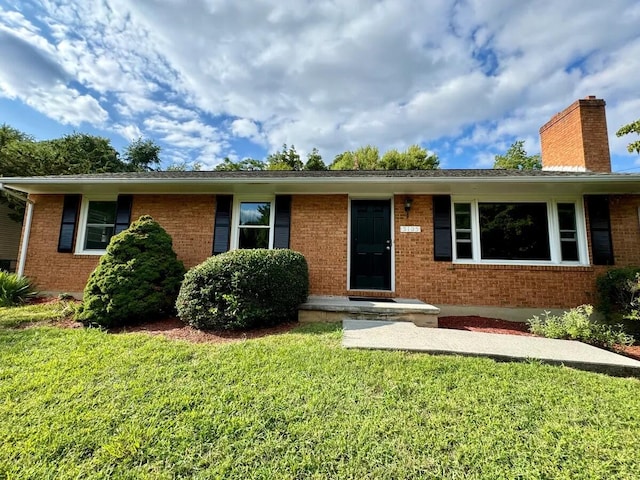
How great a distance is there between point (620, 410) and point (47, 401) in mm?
4939

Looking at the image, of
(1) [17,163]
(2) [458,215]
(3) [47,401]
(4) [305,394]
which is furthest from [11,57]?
(2) [458,215]

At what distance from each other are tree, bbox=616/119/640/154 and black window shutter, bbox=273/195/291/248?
8.73 metres

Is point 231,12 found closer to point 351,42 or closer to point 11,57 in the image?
point 351,42

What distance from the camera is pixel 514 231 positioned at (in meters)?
6.16

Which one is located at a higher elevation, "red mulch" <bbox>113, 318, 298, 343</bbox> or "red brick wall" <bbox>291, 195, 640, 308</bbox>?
"red brick wall" <bbox>291, 195, 640, 308</bbox>

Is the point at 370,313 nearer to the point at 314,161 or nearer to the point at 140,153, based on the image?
the point at 314,161

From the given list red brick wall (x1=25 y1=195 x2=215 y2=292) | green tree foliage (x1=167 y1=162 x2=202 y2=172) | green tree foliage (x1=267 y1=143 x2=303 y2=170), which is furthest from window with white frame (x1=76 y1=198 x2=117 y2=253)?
green tree foliage (x1=167 y1=162 x2=202 y2=172)

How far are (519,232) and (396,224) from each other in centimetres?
270

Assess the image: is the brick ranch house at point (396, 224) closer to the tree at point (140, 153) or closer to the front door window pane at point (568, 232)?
the front door window pane at point (568, 232)

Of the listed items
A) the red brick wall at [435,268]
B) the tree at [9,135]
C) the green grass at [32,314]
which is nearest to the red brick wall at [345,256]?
the red brick wall at [435,268]

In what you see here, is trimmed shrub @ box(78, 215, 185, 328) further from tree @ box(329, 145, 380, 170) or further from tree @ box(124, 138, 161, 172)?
tree @ box(124, 138, 161, 172)

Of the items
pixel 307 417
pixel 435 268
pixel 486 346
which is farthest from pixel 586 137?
pixel 307 417

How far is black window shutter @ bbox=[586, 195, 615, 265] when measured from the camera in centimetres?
575

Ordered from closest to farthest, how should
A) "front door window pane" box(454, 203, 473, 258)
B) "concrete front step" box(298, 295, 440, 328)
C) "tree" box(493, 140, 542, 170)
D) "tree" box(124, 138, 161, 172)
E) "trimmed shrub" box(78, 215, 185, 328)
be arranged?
"trimmed shrub" box(78, 215, 185, 328) → "concrete front step" box(298, 295, 440, 328) → "front door window pane" box(454, 203, 473, 258) → "tree" box(124, 138, 161, 172) → "tree" box(493, 140, 542, 170)
